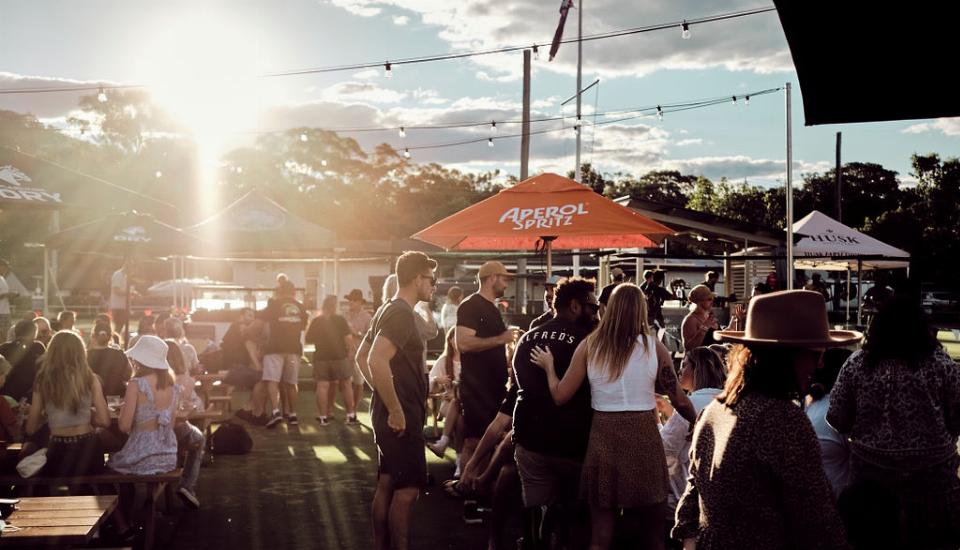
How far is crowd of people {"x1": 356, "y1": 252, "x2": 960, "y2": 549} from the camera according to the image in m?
2.57

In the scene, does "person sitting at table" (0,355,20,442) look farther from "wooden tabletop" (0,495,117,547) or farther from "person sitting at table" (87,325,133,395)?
"wooden tabletop" (0,495,117,547)

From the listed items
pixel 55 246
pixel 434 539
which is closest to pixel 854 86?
pixel 434 539

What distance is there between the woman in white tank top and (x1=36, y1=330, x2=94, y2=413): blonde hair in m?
3.73

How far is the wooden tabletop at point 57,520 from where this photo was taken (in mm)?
4398

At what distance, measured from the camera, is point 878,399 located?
3.99 meters

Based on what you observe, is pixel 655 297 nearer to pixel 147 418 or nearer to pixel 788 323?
pixel 147 418

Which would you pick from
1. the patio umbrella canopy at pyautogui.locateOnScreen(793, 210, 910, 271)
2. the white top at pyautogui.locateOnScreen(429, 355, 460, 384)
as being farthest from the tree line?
the white top at pyautogui.locateOnScreen(429, 355, 460, 384)

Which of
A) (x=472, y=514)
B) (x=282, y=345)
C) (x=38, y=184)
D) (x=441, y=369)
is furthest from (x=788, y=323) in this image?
(x=38, y=184)

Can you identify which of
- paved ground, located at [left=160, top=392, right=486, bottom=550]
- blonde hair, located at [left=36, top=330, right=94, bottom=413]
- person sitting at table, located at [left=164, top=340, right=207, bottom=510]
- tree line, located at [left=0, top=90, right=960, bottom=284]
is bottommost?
paved ground, located at [left=160, top=392, right=486, bottom=550]

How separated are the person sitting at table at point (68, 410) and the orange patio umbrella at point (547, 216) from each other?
3897 mm

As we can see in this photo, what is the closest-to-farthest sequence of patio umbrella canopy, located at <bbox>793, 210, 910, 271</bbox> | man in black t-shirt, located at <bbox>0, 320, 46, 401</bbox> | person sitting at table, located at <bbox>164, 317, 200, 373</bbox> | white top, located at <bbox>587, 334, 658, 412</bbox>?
white top, located at <bbox>587, 334, 658, 412</bbox>
man in black t-shirt, located at <bbox>0, 320, 46, 401</bbox>
person sitting at table, located at <bbox>164, 317, 200, 373</bbox>
patio umbrella canopy, located at <bbox>793, 210, 910, 271</bbox>

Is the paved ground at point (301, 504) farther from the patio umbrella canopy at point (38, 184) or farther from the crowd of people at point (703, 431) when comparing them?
the patio umbrella canopy at point (38, 184)

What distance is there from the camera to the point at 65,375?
21.0 feet

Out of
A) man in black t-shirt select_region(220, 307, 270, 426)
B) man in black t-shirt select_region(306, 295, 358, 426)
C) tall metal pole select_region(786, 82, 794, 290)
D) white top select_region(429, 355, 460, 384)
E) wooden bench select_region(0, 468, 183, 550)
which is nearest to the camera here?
wooden bench select_region(0, 468, 183, 550)
